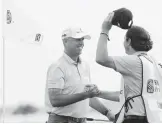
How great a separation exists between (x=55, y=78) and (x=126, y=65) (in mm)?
676

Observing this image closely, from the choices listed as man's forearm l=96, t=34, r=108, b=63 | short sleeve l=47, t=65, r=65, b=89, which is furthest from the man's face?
man's forearm l=96, t=34, r=108, b=63

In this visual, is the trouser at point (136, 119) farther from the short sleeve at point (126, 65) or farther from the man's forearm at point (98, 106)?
the man's forearm at point (98, 106)

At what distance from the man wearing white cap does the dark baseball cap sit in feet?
1.68

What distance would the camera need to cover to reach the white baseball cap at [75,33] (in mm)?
2699

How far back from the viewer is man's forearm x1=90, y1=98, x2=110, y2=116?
2.75 meters

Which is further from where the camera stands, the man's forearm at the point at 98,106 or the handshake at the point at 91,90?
the man's forearm at the point at 98,106

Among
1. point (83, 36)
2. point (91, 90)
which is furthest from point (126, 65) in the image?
point (83, 36)

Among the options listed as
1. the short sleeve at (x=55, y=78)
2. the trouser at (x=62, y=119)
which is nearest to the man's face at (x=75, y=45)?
the short sleeve at (x=55, y=78)

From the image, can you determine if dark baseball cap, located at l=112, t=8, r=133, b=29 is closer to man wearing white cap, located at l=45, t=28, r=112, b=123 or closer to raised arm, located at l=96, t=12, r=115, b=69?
raised arm, located at l=96, t=12, r=115, b=69

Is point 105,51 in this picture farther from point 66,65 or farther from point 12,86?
point 12,86

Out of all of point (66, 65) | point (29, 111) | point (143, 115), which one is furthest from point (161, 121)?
point (29, 111)

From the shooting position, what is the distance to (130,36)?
85.5 inches

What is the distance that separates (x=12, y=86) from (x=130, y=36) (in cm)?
156

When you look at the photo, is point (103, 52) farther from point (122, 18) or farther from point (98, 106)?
point (98, 106)
